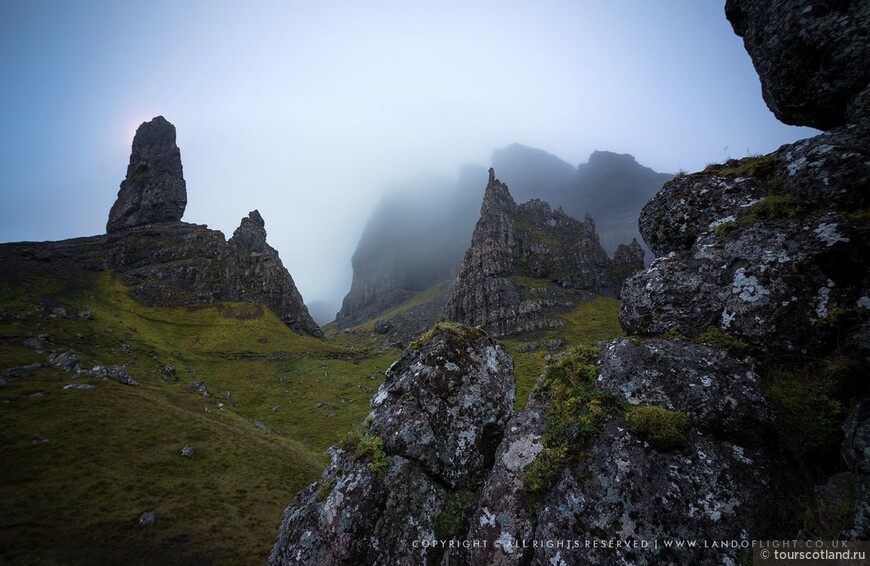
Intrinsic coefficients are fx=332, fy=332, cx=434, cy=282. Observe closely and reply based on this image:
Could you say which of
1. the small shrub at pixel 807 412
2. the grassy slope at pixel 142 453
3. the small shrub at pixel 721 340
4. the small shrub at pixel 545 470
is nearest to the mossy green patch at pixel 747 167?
the small shrub at pixel 721 340

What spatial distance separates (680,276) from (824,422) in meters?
4.71

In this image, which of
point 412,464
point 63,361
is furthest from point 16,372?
point 412,464

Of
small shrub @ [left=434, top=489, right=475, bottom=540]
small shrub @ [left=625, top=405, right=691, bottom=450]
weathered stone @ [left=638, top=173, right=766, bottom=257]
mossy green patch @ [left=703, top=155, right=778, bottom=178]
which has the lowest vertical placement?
small shrub @ [left=434, top=489, right=475, bottom=540]

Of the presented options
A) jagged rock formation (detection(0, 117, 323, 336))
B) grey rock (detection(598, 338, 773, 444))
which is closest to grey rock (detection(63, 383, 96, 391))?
grey rock (detection(598, 338, 773, 444))

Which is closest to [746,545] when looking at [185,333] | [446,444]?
[446,444]

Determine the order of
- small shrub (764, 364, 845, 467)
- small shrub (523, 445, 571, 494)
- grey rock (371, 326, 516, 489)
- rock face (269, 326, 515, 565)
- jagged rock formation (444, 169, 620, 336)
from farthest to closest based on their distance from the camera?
jagged rock formation (444, 169, 620, 336) → grey rock (371, 326, 516, 489) → rock face (269, 326, 515, 565) → small shrub (523, 445, 571, 494) → small shrub (764, 364, 845, 467)

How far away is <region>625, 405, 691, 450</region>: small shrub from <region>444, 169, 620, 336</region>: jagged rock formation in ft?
346

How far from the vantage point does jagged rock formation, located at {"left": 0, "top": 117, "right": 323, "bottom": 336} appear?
98250 mm

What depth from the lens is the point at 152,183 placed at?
442 feet

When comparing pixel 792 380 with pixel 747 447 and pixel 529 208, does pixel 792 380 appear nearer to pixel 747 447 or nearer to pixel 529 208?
pixel 747 447

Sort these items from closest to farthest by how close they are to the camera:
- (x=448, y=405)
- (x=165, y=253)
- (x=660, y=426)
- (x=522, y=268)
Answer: (x=660, y=426)
(x=448, y=405)
(x=165, y=253)
(x=522, y=268)

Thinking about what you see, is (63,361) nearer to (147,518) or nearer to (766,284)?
(147,518)

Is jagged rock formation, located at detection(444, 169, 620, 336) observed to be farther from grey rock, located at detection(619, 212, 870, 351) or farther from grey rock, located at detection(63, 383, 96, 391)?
grey rock, located at detection(619, 212, 870, 351)

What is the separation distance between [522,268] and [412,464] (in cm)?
14320
